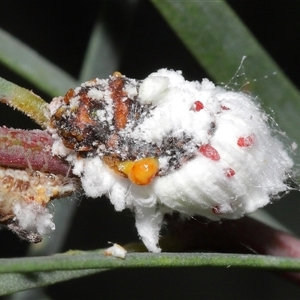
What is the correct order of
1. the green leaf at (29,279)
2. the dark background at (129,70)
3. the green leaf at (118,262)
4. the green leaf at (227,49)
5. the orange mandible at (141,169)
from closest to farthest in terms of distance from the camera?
the green leaf at (118,262) → the green leaf at (29,279) → the orange mandible at (141,169) → the green leaf at (227,49) → the dark background at (129,70)

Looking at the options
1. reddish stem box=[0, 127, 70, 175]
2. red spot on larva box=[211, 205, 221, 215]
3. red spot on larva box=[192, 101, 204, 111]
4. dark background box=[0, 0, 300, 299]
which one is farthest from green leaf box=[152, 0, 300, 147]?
dark background box=[0, 0, 300, 299]

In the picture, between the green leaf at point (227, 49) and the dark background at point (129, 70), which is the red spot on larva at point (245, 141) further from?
the dark background at point (129, 70)

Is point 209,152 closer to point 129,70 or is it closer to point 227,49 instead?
point 227,49

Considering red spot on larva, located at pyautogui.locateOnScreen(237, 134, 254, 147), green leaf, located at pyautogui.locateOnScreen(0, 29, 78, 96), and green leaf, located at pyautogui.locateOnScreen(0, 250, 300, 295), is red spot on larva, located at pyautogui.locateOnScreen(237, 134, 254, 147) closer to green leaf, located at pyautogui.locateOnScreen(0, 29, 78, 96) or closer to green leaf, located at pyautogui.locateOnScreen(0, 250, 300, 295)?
green leaf, located at pyautogui.locateOnScreen(0, 250, 300, 295)

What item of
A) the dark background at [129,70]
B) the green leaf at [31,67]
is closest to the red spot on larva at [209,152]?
the green leaf at [31,67]

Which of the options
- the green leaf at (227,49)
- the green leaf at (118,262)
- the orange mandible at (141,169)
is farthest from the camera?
the green leaf at (227,49)

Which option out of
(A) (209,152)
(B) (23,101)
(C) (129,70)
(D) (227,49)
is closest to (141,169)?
(A) (209,152)

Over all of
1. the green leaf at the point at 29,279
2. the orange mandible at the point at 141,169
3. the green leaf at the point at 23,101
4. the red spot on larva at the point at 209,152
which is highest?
the red spot on larva at the point at 209,152
